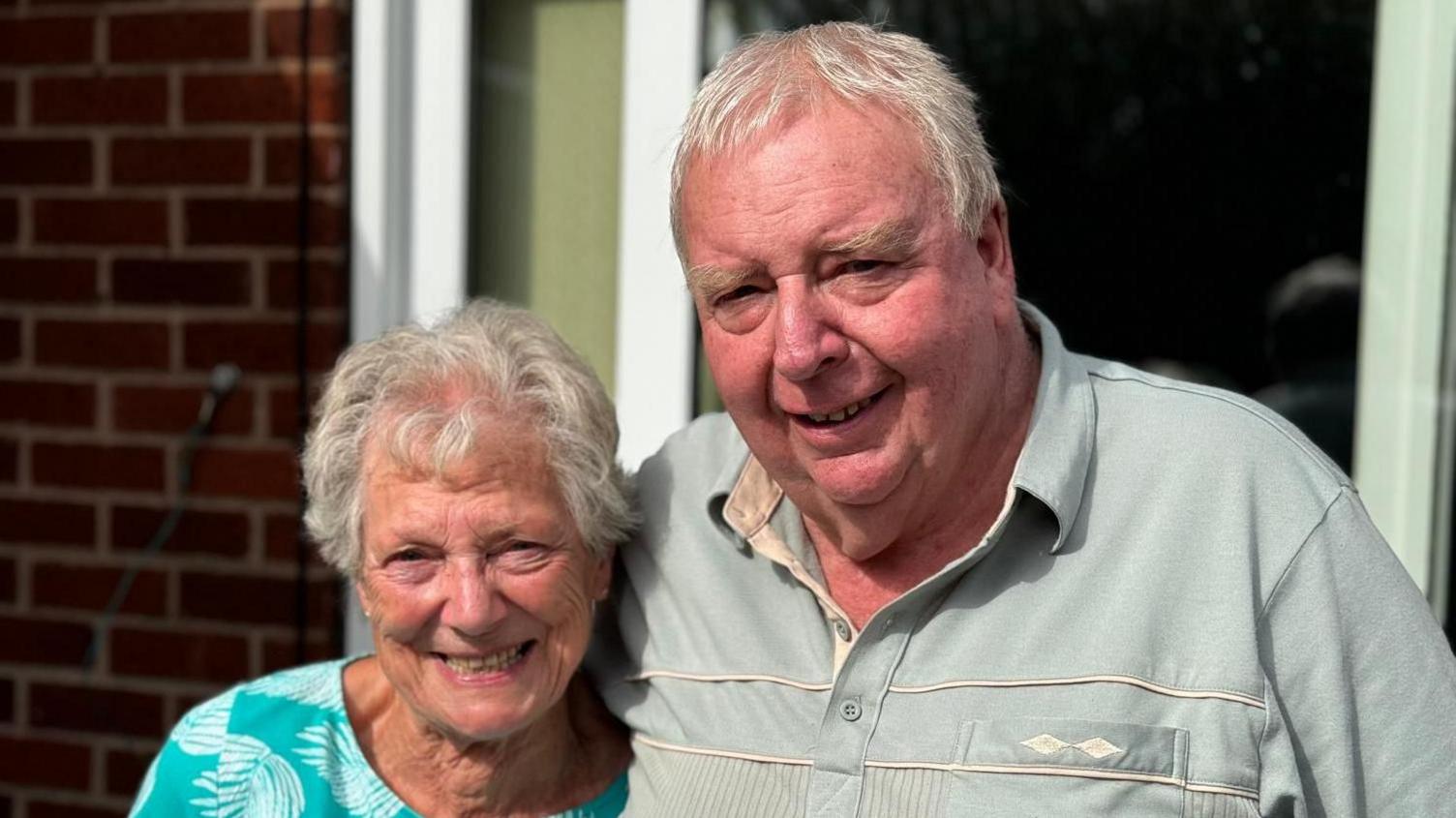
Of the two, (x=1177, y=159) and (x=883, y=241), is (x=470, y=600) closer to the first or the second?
(x=883, y=241)

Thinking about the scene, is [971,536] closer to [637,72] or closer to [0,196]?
[637,72]

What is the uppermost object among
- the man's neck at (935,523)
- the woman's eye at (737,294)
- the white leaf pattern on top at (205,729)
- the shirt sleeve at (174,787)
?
the woman's eye at (737,294)

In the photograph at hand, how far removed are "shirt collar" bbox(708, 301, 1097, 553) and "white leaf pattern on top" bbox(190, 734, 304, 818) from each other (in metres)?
0.74

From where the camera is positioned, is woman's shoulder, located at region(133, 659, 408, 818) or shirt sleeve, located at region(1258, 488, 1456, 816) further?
woman's shoulder, located at region(133, 659, 408, 818)

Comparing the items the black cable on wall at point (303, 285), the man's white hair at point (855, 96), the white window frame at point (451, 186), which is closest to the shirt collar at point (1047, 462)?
the man's white hair at point (855, 96)

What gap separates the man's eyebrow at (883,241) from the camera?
179 cm

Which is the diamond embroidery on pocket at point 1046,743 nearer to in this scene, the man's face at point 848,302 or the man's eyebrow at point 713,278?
the man's face at point 848,302

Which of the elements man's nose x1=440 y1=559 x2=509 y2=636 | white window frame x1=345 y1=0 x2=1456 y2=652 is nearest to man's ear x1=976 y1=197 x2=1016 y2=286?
man's nose x1=440 y1=559 x2=509 y2=636

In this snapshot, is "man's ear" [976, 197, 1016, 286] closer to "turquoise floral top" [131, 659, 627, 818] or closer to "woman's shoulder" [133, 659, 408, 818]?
"turquoise floral top" [131, 659, 627, 818]

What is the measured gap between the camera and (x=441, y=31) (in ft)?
10.3

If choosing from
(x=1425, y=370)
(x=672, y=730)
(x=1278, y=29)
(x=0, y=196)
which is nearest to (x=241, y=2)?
(x=0, y=196)

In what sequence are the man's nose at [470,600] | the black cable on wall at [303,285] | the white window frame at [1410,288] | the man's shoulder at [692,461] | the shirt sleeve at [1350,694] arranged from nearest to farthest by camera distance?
the shirt sleeve at [1350,694] < the man's nose at [470,600] < the man's shoulder at [692,461] < the white window frame at [1410,288] < the black cable on wall at [303,285]

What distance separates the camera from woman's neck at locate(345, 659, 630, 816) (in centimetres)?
226

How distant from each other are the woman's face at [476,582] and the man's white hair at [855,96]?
48 centimetres
